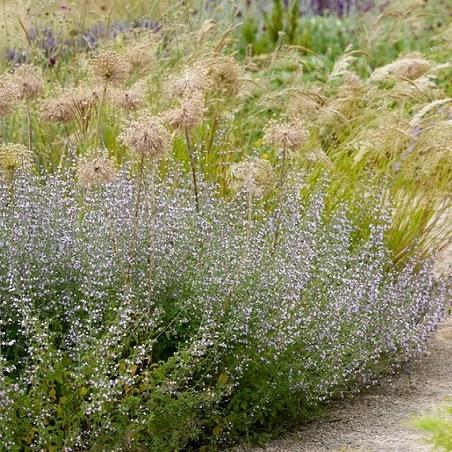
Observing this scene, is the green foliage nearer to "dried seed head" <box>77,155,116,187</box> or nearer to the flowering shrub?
the flowering shrub

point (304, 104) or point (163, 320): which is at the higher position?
point (304, 104)

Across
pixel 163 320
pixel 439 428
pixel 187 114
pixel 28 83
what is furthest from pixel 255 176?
pixel 439 428

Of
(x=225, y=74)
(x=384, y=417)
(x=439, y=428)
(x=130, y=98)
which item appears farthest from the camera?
(x=225, y=74)

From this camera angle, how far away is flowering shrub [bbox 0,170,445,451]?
143 inches

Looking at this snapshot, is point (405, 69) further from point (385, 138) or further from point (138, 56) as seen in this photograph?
point (138, 56)

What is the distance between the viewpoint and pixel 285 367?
4086mm

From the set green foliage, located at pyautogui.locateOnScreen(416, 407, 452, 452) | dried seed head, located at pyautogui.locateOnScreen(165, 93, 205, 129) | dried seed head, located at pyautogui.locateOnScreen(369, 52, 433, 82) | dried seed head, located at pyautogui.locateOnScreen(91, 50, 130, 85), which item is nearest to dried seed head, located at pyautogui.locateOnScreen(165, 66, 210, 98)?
dried seed head, located at pyautogui.locateOnScreen(165, 93, 205, 129)

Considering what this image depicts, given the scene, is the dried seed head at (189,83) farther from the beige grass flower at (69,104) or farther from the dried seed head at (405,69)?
the dried seed head at (405,69)

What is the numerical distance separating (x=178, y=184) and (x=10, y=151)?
133 centimetres

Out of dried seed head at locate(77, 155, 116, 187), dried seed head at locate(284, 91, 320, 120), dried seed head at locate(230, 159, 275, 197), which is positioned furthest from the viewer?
dried seed head at locate(284, 91, 320, 120)

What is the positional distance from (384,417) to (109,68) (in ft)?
6.32

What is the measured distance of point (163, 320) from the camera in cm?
416

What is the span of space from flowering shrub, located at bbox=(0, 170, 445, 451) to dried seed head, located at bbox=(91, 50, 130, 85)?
1.44 ft

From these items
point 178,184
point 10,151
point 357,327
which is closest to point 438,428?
point 357,327
